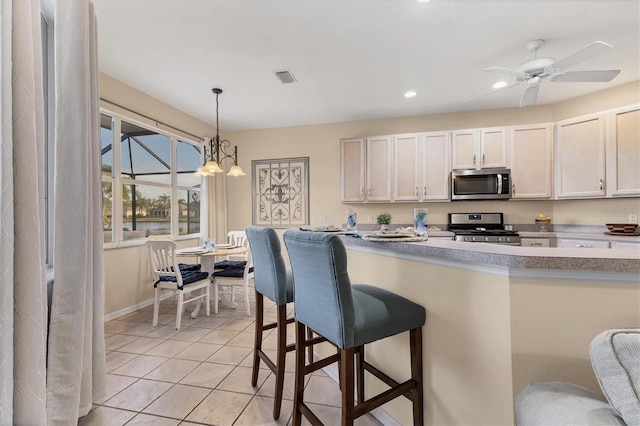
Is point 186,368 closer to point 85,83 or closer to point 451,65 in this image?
point 85,83

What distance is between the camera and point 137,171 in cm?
377

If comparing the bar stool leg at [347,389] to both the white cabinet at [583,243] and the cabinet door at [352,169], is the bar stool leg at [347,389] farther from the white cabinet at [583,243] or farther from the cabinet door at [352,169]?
the white cabinet at [583,243]

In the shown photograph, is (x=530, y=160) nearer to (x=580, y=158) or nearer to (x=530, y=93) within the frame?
(x=580, y=158)

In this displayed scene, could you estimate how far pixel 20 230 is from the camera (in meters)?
1.19

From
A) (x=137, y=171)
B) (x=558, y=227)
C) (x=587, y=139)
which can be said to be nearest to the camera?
(x=587, y=139)

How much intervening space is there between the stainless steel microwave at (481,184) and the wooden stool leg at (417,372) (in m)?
3.17

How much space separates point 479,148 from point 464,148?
193 millimetres

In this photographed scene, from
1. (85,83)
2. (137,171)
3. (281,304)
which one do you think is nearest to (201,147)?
(137,171)

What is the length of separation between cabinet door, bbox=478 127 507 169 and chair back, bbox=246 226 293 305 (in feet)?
11.5

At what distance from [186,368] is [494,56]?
3.97 m

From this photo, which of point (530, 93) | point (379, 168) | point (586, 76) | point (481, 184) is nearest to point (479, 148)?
point (481, 184)

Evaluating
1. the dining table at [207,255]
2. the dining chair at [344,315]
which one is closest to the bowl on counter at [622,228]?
the dining chair at [344,315]

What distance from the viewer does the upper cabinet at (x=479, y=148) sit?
395cm

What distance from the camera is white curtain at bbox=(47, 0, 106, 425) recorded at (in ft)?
4.82
